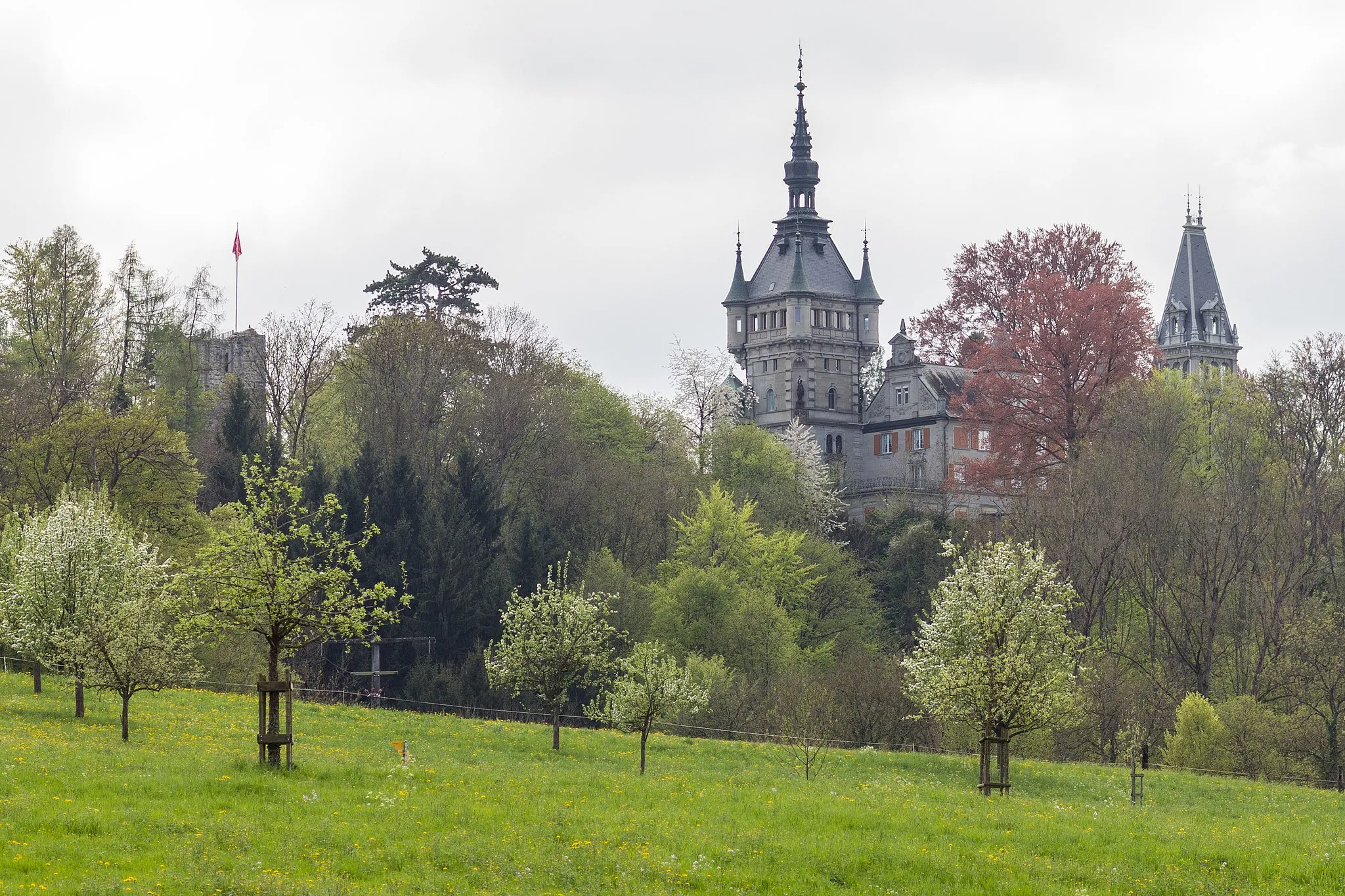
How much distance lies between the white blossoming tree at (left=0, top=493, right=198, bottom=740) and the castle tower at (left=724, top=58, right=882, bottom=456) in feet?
236

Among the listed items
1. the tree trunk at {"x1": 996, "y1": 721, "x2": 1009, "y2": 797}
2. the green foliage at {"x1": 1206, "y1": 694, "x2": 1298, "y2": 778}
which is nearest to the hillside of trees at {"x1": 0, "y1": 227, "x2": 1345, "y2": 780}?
the green foliage at {"x1": 1206, "y1": 694, "x2": 1298, "y2": 778}

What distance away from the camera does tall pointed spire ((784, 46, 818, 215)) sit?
406ft

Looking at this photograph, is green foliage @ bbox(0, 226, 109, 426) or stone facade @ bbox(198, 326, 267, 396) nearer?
green foliage @ bbox(0, 226, 109, 426)

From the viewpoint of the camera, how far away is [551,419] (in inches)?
3497

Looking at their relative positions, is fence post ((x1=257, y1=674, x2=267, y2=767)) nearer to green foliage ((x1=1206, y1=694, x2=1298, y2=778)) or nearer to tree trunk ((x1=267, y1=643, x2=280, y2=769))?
tree trunk ((x1=267, y1=643, x2=280, y2=769))

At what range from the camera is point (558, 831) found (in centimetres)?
2869

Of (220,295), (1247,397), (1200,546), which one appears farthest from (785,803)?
(220,295)

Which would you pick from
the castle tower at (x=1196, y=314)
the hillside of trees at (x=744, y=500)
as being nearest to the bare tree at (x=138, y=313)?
the hillside of trees at (x=744, y=500)

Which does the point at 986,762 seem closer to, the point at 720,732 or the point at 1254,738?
the point at 1254,738

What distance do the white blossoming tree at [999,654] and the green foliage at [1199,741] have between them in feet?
34.2

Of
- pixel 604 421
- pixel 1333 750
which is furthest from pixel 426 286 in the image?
pixel 1333 750

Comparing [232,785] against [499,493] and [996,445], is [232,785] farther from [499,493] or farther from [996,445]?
[996,445]

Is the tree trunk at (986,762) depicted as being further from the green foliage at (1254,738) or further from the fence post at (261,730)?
the green foliage at (1254,738)

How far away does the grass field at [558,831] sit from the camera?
2589 cm
